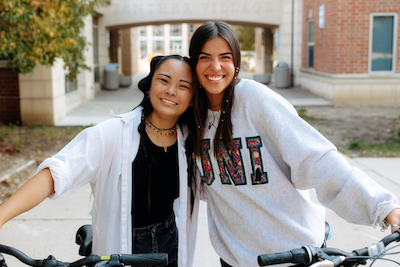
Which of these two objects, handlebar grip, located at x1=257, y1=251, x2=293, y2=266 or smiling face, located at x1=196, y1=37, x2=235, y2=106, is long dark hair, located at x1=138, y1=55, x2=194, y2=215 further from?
handlebar grip, located at x1=257, y1=251, x2=293, y2=266

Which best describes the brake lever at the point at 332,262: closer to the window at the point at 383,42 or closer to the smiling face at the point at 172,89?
the smiling face at the point at 172,89

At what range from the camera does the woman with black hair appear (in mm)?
2133

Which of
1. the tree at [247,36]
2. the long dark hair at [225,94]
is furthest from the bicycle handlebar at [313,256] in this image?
the tree at [247,36]

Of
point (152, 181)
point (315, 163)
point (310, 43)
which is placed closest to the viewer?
Answer: point (315, 163)

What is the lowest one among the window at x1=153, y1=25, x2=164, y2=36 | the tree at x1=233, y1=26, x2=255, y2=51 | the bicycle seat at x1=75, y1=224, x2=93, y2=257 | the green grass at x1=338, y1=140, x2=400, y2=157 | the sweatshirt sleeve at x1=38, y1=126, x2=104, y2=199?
the green grass at x1=338, y1=140, x2=400, y2=157

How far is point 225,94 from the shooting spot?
2.15m

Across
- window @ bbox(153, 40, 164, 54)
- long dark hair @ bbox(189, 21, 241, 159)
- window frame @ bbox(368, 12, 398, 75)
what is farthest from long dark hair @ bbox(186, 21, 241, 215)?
window @ bbox(153, 40, 164, 54)

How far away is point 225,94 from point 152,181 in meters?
0.55

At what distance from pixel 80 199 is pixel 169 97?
155 inches

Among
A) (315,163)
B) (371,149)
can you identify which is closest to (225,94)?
(315,163)

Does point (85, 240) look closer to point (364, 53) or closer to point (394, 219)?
point (394, 219)

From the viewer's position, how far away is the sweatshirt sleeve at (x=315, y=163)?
1.87 m

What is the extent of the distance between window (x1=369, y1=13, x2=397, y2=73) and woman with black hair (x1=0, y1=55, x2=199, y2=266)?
45.9 ft

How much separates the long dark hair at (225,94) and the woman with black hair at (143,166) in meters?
0.07
